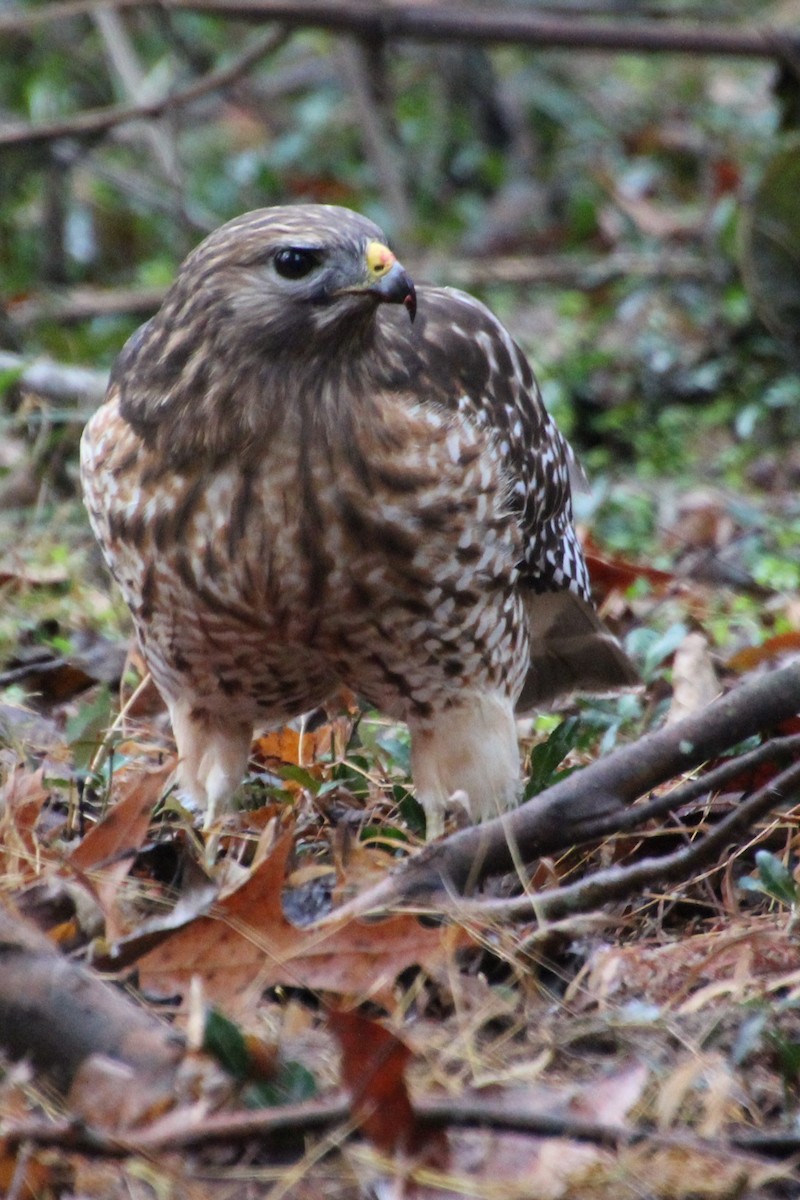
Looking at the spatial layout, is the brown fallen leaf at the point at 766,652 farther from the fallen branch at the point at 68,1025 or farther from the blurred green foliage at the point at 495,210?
the fallen branch at the point at 68,1025

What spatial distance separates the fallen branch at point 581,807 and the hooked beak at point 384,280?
106 cm

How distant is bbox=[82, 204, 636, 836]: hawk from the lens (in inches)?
142

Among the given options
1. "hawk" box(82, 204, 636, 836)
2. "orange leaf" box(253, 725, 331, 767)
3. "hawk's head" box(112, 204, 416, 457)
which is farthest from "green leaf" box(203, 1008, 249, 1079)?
"orange leaf" box(253, 725, 331, 767)

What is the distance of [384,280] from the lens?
351 centimetres

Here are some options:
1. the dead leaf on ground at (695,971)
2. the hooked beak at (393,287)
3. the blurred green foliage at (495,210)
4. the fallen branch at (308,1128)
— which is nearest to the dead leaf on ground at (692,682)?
the blurred green foliage at (495,210)

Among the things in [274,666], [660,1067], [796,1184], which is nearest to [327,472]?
[274,666]

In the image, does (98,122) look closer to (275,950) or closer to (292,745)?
(292,745)

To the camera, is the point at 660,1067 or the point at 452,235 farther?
the point at 452,235

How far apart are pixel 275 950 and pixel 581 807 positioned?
2.05ft

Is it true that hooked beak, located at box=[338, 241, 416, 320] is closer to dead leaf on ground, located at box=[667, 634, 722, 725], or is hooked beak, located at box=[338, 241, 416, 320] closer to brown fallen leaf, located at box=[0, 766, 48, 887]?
brown fallen leaf, located at box=[0, 766, 48, 887]

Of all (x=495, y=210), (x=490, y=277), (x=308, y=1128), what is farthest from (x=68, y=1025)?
(x=495, y=210)

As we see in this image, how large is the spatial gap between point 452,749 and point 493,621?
328 millimetres

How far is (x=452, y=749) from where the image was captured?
4059 mm

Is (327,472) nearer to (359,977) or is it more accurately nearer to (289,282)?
(289,282)
